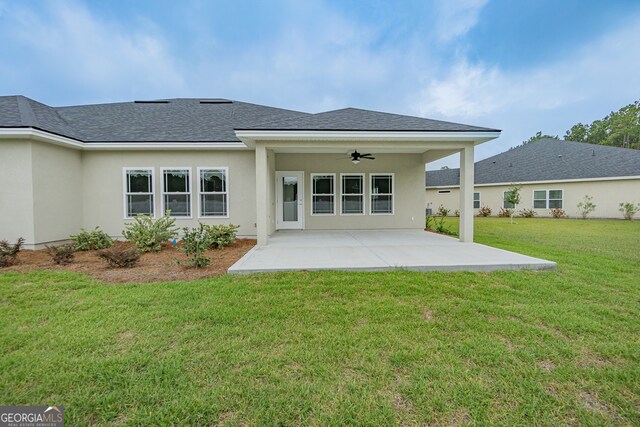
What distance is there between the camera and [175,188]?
970 cm

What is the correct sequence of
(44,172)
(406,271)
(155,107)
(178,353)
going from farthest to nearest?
(155,107)
(44,172)
(406,271)
(178,353)

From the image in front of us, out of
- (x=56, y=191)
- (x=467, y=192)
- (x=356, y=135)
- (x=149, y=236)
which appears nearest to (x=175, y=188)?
(x=149, y=236)

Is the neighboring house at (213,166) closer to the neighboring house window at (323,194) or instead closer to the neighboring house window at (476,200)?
the neighboring house window at (323,194)

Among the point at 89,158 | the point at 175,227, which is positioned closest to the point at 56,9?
the point at 89,158

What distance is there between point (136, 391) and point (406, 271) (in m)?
4.47

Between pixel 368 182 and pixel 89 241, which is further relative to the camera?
pixel 368 182

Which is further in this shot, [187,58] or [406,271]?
[187,58]

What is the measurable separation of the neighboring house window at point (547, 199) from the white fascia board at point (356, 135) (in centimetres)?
1757

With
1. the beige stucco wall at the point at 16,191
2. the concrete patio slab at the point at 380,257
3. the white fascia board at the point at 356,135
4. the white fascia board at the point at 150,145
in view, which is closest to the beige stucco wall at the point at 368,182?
the white fascia board at the point at 150,145

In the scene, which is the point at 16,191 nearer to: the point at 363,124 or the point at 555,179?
the point at 363,124

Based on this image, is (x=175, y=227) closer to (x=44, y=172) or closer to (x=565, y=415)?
(x=44, y=172)

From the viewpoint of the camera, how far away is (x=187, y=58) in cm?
1902

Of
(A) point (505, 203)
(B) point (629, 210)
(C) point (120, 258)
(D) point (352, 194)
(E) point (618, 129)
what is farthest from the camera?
(E) point (618, 129)

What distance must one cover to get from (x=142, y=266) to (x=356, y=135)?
6.22m
